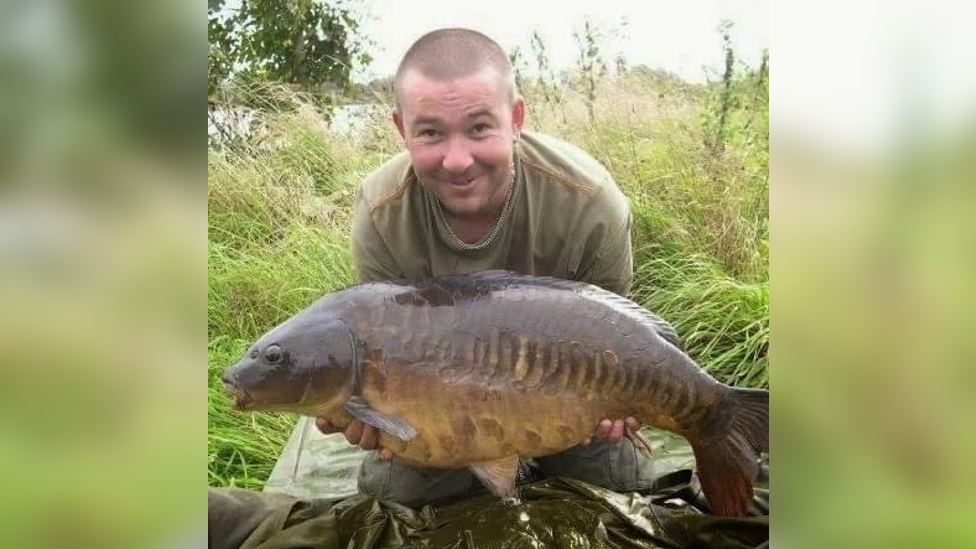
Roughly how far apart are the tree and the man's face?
51.1 inches

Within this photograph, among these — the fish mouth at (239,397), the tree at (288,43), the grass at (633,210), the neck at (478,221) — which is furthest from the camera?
the tree at (288,43)

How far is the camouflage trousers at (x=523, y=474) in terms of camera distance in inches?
75.2

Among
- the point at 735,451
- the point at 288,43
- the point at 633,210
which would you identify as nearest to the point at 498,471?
the point at 735,451

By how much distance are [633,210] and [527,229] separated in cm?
111

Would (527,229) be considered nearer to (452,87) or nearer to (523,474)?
(452,87)

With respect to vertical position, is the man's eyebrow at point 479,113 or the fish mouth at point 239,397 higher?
the man's eyebrow at point 479,113

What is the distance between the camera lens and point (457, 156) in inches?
61.9

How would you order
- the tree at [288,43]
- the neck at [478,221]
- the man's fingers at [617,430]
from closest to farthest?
the man's fingers at [617,430] → the neck at [478,221] → the tree at [288,43]

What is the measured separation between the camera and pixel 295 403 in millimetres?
1443

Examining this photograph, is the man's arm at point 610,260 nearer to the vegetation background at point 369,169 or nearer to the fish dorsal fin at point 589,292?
the fish dorsal fin at point 589,292

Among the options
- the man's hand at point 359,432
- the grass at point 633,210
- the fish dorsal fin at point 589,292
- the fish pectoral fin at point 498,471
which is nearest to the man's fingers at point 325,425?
the man's hand at point 359,432

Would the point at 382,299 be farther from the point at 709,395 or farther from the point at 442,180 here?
the point at 709,395
